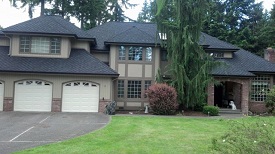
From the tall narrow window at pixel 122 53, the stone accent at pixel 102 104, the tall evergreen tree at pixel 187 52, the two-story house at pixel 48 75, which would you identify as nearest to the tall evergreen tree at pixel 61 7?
the two-story house at pixel 48 75

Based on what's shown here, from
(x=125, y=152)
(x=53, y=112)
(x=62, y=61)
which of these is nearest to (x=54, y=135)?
(x=125, y=152)

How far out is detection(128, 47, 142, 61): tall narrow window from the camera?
70.7ft

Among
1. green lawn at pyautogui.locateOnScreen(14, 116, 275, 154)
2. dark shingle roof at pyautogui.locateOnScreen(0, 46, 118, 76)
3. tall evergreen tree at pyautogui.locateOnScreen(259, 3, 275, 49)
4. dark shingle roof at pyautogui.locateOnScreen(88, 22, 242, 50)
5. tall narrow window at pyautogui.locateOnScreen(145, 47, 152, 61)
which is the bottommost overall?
green lawn at pyautogui.locateOnScreen(14, 116, 275, 154)

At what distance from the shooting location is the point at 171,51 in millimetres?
19969

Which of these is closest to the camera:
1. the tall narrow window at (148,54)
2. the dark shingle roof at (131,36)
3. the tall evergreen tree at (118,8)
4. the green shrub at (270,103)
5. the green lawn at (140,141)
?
the green lawn at (140,141)

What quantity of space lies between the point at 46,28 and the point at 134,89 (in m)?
8.06

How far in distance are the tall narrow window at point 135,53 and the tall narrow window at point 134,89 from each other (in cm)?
184

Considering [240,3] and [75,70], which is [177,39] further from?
[240,3]

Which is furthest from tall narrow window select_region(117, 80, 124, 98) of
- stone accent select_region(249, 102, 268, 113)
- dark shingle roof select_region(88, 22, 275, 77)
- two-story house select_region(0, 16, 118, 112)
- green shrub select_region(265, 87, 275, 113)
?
green shrub select_region(265, 87, 275, 113)

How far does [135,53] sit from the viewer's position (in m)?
21.6

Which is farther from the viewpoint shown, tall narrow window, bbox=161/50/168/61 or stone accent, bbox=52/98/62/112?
tall narrow window, bbox=161/50/168/61

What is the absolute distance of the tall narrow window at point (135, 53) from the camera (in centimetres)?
2156

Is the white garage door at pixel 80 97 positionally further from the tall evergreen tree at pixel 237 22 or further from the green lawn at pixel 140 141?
the tall evergreen tree at pixel 237 22

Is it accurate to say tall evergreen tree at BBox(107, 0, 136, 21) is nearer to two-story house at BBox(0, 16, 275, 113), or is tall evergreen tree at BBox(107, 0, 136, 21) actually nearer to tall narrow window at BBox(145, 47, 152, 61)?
two-story house at BBox(0, 16, 275, 113)
